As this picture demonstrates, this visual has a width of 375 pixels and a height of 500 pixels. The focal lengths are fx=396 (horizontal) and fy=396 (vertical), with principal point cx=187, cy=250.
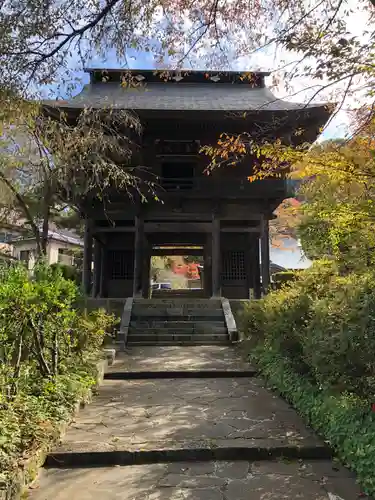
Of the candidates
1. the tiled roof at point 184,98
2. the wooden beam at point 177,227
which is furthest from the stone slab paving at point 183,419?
the wooden beam at point 177,227

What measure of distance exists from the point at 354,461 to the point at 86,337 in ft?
13.3

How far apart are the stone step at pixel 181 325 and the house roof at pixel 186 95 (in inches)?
240

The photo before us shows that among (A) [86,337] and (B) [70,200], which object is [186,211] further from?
(A) [86,337]

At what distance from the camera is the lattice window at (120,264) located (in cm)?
1666

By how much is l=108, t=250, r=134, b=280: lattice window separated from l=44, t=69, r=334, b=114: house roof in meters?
6.21

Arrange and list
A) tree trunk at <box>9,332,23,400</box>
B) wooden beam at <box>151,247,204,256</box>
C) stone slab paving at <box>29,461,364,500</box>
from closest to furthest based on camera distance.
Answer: stone slab paving at <box>29,461,364,500</box> < tree trunk at <box>9,332,23,400</box> < wooden beam at <box>151,247,204,256</box>

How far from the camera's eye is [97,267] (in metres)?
16.5

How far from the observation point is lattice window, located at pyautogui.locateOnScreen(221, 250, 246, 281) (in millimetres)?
16281

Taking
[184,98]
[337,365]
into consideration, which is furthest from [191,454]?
[184,98]

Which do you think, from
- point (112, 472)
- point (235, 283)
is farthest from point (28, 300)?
point (235, 283)

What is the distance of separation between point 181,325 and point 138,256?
3.52 metres

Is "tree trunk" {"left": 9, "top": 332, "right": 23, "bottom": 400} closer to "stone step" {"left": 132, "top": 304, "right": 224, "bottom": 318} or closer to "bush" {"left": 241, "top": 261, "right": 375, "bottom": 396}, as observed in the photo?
"bush" {"left": 241, "top": 261, "right": 375, "bottom": 396}

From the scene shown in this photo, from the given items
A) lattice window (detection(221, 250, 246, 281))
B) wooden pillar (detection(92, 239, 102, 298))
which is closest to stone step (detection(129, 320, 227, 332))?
lattice window (detection(221, 250, 246, 281))

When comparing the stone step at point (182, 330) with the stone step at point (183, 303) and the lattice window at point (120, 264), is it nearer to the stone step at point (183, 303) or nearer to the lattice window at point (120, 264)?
the stone step at point (183, 303)
